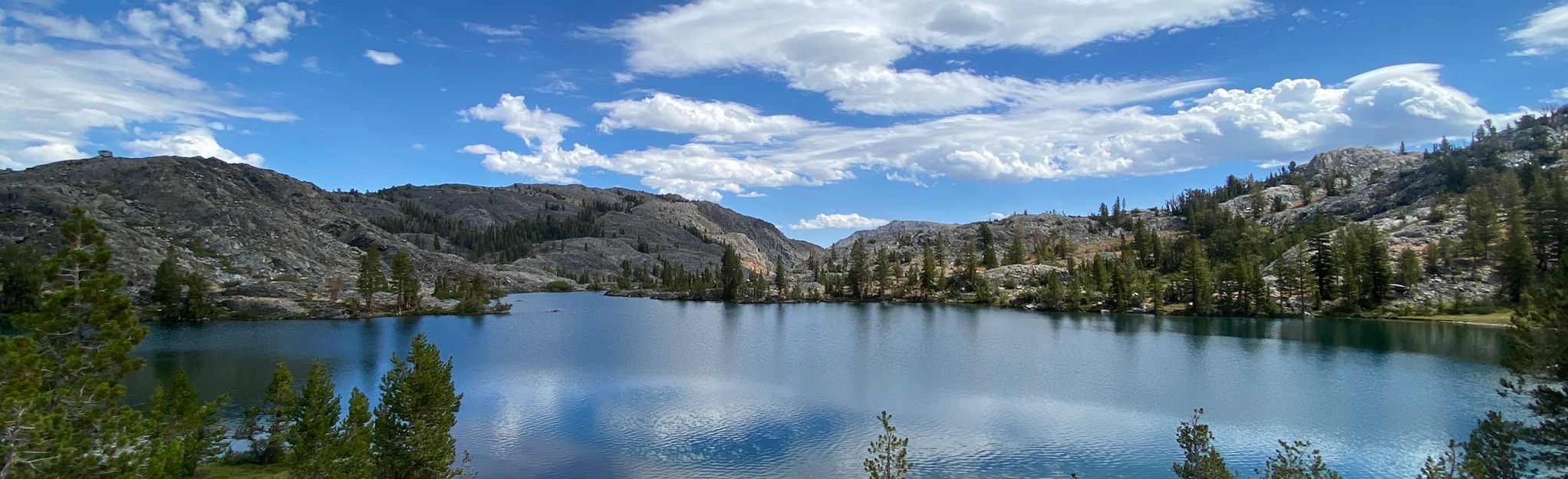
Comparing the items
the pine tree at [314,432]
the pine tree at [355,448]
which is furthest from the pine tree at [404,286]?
the pine tree at [355,448]

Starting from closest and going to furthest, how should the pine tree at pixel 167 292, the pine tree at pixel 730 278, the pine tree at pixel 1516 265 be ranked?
the pine tree at pixel 1516 265, the pine tree at pixel 167 292, the pine tree at pixel 730 278

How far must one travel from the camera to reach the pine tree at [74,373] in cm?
1495

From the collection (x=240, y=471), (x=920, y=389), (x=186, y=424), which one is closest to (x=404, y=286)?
(x=920, y=389)

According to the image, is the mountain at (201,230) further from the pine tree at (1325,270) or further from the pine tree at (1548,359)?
the pine tree at (1325,270)

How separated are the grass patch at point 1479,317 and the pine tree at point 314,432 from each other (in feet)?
375

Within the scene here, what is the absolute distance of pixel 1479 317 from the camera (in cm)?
9019

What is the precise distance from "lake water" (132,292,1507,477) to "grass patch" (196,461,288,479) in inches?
317

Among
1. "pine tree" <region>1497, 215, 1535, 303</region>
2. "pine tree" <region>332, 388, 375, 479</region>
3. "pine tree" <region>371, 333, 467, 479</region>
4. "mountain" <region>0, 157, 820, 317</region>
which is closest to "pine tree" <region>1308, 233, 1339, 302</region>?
"pine tree" <region>1497, 215, 1535, 303</region>

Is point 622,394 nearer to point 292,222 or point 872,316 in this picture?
point 872,316

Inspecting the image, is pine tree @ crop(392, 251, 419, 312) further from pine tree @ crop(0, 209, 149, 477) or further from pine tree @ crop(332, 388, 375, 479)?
pine tree @ crop(0, 209, 149, 477)

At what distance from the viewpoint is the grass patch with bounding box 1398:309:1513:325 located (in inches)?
3401

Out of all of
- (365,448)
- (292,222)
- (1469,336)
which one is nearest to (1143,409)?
(365,448)

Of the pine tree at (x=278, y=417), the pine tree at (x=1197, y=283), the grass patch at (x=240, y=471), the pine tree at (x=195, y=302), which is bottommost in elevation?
the grass patch at (x=240, y=471)

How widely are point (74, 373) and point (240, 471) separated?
15135 millimetres
